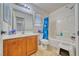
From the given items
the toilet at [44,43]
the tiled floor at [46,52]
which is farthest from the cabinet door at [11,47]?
the toilet at [44,43]

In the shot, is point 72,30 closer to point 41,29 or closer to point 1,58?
point 41,29

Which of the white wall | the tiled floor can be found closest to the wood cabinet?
the tiled floor

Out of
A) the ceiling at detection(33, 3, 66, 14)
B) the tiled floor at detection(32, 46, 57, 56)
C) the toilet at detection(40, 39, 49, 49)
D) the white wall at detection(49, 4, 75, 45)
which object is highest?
the ceiling at detection(33, 3, 66, 14)

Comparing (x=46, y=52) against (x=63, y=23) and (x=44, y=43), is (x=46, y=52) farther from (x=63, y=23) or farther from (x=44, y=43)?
(x=63, y=23)

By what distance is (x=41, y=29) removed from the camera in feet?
6.60

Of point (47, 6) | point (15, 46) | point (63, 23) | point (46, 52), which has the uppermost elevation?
point (47, 6)

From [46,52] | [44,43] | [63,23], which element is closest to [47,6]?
[63,23]

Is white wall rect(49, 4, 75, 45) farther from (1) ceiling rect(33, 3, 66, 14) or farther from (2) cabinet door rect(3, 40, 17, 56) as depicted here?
(2) cabinet door rect(3, 40, 17, 56)

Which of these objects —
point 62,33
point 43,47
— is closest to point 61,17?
point 62,33

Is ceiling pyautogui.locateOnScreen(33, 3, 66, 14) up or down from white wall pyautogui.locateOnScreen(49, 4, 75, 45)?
up

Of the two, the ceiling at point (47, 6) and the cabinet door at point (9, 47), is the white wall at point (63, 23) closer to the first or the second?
the ceiling at point (47, 6)

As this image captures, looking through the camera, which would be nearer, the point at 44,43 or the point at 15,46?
the point at 15,46

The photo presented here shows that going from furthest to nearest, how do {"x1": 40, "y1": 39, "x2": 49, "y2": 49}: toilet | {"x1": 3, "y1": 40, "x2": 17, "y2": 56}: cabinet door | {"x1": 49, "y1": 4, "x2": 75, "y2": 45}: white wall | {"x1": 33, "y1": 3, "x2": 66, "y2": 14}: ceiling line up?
{"x1": 40, "y1": 39, "x2": 49, "y2": 49}: toilet, {"x1": 49, "y1": 4, "x2": 75, "y2": 45}: white wall, {"x1": 33, "y1": 3, "x2": 66, "y2": 14}: ceiling, {"x1": 3, "y1": 40, "x2": 17, "y2": 56}: cabinet door

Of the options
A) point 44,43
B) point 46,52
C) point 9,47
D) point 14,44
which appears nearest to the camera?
point 9,47
